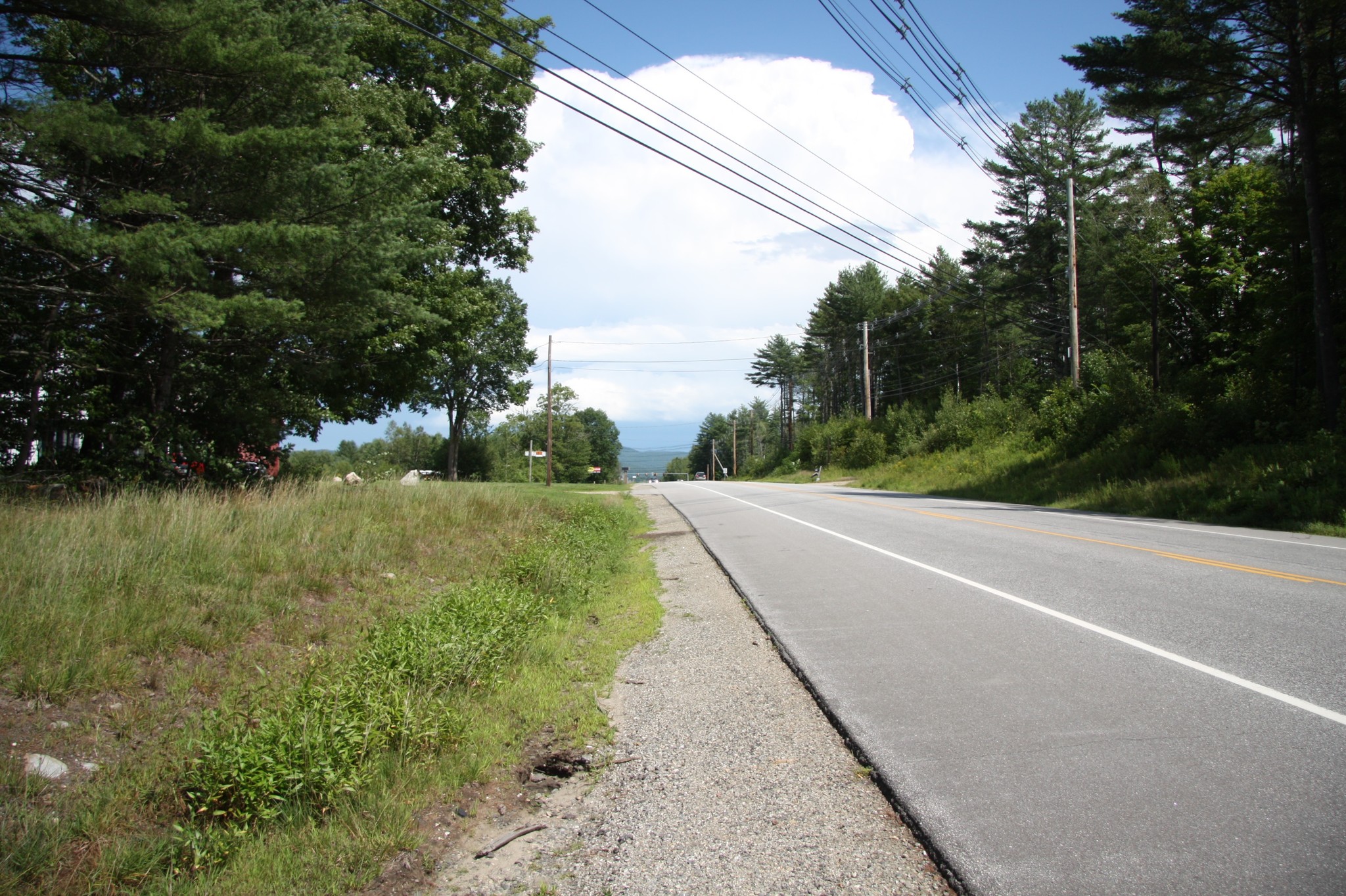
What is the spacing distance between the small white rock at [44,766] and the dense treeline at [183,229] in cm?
644

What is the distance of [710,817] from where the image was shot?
3416 mm

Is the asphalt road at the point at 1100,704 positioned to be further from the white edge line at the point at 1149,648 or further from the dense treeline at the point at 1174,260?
the dense treeline at the point at 1174,260

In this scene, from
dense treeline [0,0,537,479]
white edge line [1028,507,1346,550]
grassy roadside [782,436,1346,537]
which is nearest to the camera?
dense treeline [0,0,537,479]

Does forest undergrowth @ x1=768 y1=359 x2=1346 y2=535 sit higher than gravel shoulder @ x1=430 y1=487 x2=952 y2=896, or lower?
higher

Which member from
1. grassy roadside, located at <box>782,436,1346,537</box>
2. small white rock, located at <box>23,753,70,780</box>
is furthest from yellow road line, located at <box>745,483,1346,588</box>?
small white rock, located at <box>23,753,70,780</box>

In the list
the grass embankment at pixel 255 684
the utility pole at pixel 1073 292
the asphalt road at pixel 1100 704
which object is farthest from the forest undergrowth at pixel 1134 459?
the grass embankment at pixel 255 684

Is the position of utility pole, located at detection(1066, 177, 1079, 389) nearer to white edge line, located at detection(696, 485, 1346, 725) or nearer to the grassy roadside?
the grassy roadside

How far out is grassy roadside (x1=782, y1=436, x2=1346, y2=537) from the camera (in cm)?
1326

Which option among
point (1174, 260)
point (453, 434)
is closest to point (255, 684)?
point (1174, 260)

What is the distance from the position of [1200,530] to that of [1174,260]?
2543 centimetres

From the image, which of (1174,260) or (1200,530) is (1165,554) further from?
(1174,260)

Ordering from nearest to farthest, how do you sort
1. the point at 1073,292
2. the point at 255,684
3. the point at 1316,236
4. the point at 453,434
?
1. the point at 255,684
2. the point at 1316,236
3. the point at 1073,292
4. the point at 453,434

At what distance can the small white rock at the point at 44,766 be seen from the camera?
159 inches

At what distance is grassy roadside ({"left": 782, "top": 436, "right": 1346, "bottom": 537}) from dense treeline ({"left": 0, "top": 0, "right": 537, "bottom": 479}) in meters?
16.6
